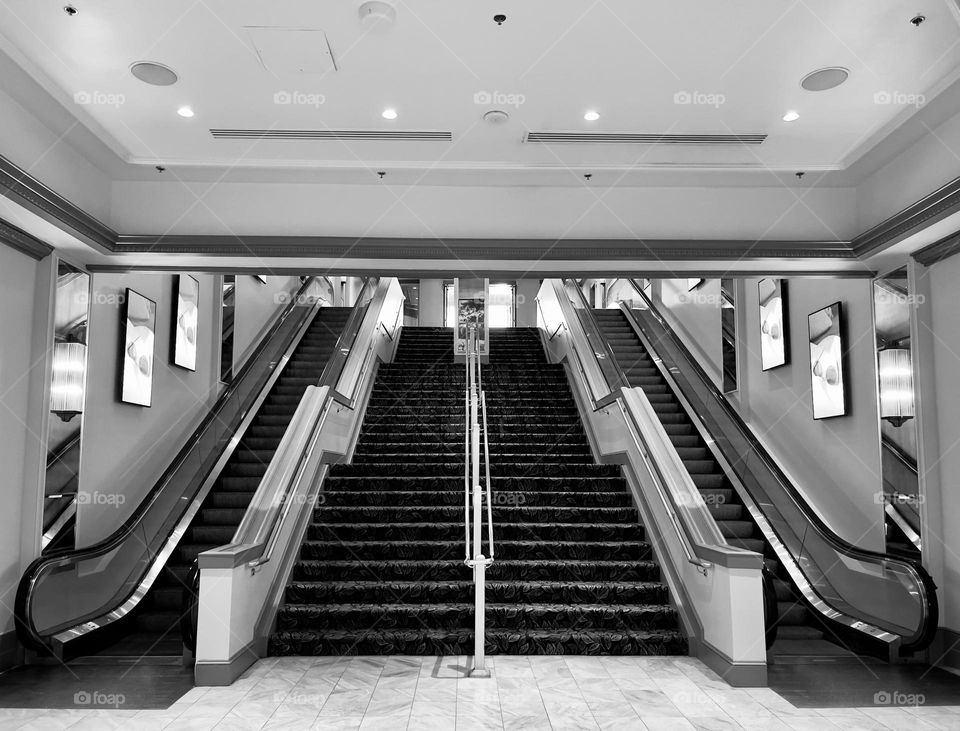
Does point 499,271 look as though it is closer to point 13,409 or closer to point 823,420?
point 823,420

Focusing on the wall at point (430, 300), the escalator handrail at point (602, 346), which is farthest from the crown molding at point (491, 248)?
the wall at point (430, 300)

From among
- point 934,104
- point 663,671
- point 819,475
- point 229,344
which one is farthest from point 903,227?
point 229,344

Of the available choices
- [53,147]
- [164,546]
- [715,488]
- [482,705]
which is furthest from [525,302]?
[482,705]

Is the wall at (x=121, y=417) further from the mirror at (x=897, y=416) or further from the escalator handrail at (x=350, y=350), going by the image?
the mirror at (x=897, y=416)

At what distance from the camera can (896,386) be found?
551cm

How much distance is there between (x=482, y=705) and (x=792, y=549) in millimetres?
3371

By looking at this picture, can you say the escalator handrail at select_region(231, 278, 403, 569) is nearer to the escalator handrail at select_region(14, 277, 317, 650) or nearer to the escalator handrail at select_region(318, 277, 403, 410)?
the escalator handrail at select_region(318, 277, 403, 410)

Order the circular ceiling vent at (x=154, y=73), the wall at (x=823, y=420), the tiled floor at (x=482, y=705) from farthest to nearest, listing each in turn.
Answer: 1. the wall at (x=823, y=420)
2. the circular ceiling vent at (x=154, y=73)
3. the tiled floor at (x=482, y=705)

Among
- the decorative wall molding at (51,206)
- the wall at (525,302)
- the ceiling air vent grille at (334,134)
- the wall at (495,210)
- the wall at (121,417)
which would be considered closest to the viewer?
the decorative wall molding at (51,206)

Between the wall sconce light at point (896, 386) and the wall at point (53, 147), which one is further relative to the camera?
the wall sconce light at point (896, 386)

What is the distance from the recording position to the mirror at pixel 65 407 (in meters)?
5.21

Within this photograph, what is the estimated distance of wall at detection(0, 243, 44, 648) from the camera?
4.80 meters

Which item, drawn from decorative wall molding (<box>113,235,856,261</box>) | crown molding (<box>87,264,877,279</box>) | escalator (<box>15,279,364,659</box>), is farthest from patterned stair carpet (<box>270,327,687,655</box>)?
decorative wall molding (<box>113,235,856,261</box>)

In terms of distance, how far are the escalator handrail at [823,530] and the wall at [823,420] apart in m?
0.24
